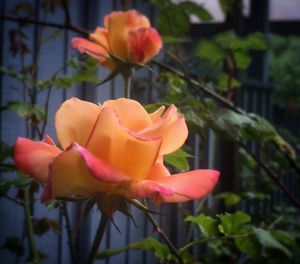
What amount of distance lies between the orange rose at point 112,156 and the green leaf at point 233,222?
428 mm

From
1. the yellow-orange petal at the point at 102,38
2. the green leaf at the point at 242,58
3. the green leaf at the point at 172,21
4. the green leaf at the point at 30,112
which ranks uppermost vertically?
the green leaf at the point at 172,21

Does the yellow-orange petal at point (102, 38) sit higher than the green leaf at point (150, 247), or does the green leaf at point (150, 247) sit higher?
the yellow-orange petal at point (102, 38)

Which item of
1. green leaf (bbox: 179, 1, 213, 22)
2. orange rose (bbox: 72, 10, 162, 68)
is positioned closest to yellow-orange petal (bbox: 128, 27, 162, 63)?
orange rose (bbox: 72, 10, 162, 68)

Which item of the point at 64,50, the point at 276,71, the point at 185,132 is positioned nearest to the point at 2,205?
the point at 64,50

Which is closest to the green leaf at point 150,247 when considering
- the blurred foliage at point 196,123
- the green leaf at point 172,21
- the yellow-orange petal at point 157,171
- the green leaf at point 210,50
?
the blurred foliage at point 196,123

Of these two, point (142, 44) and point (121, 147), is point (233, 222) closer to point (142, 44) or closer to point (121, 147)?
point (142, 44)

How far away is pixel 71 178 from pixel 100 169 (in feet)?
0.11

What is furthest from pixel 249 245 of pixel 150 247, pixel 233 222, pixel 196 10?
pixel 196 10

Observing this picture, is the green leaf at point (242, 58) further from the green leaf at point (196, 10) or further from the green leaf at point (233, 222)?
the green leaf at point (233, 222)

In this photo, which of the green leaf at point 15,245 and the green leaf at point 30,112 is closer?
the green leaf at point 30,112

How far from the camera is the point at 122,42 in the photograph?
0.71m

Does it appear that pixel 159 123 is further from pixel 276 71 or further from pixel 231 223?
pixel 276 71

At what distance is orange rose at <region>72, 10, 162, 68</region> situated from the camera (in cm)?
70

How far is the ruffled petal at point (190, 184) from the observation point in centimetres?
32
